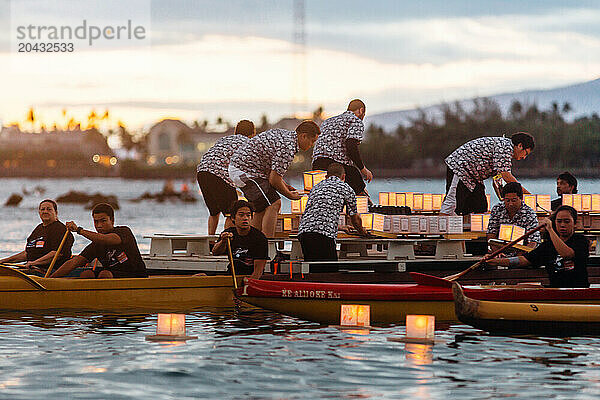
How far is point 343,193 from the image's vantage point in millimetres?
13477

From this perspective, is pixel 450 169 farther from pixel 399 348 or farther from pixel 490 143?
pixel 399 348

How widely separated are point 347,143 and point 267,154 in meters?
1.30

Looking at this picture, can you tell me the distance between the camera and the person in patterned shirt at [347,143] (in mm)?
15852

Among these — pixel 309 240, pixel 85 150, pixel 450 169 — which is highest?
pixel 85 150

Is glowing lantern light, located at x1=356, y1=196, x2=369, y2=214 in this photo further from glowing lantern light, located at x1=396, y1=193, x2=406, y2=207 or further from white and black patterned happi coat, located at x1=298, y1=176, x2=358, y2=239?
white and black patterned happi coat, located at x1=298, y1=176, x2=358, y2=239

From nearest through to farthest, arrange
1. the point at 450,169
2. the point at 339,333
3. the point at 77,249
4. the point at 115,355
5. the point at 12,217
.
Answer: the point at 115,355 < the point at 339,333 < the point at 450,169 < the point at 77,249 < the point at 12,217

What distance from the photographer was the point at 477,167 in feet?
50.9

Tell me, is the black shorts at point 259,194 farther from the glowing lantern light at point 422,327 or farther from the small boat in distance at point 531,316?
the small boat in distance at point 531,316

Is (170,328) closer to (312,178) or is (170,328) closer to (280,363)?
(280,363)

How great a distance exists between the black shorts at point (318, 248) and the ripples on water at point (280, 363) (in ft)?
3.39

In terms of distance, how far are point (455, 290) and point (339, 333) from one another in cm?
155

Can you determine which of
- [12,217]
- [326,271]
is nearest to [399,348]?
[326,271]

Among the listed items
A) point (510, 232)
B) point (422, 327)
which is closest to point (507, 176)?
point (510, 232)

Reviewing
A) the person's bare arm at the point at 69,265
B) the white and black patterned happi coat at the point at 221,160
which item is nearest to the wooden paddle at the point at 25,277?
the person's bare arm at the point at 69,265
